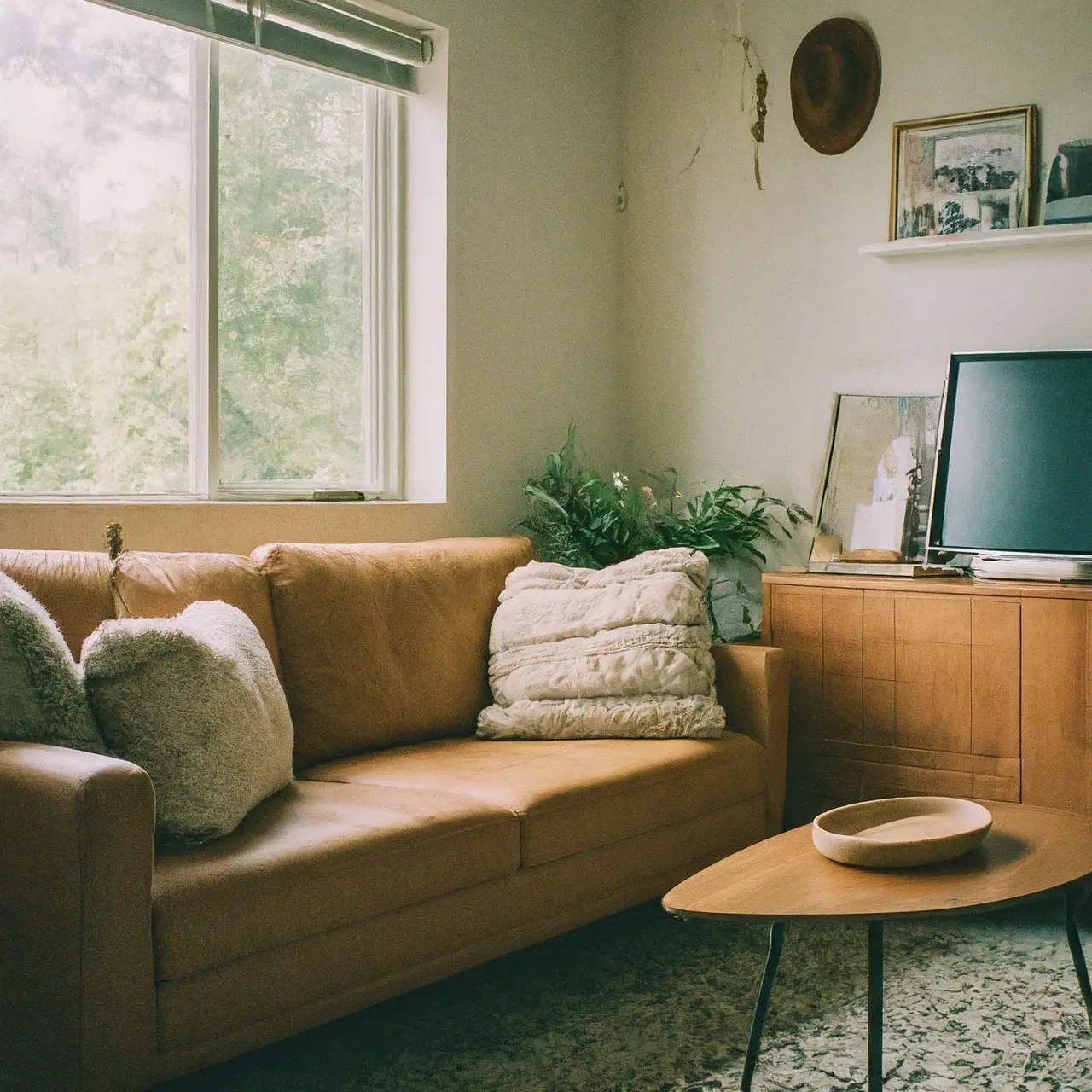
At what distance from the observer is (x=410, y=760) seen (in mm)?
2652

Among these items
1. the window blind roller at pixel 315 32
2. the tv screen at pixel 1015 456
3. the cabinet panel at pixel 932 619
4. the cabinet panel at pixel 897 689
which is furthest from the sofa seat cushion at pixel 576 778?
the window blind roller at pixel 315 32

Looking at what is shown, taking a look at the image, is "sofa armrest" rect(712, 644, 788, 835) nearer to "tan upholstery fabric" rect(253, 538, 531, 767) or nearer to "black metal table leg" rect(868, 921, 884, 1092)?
"tan upholstery fabric" rect(253, 538, 531, 767)

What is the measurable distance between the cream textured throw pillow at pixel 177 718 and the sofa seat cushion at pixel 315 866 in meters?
0.06

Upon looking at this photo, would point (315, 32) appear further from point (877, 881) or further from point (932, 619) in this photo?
point (877, 881)

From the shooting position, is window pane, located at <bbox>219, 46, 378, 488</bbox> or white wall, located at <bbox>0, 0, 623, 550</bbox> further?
white wall, located at <bbox>0, 0, 623, 550</bbox>

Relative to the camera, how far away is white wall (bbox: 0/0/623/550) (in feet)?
11.7

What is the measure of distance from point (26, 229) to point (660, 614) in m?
1.64

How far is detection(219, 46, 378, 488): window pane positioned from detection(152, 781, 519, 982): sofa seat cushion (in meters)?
1.18

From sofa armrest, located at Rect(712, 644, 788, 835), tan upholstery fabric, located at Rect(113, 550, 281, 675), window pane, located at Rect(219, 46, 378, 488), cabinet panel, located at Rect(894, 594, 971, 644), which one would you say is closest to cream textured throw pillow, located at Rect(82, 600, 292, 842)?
tan upholstery fabric, located at Rect(113, 550, 281, 675)

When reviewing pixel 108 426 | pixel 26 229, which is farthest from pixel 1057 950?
pixel 26 229

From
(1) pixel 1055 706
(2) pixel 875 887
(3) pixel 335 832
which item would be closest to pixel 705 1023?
(2) pixel 875 887

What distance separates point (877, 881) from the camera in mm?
1815

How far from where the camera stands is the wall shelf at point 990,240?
10.7ft

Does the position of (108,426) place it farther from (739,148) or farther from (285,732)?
(739,148)
